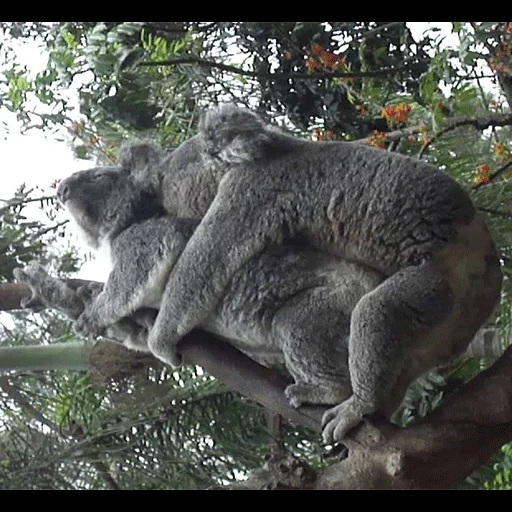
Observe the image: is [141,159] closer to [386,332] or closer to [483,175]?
[386,332]

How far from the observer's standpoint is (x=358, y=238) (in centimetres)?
151

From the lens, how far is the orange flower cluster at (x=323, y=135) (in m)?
2.34

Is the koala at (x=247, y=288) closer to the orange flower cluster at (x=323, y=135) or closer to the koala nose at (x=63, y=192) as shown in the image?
the koala nose at (x=63, y=192)

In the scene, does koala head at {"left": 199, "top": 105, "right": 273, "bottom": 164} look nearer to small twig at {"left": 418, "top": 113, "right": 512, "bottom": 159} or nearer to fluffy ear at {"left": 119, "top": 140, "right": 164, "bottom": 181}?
fluffy ear at {"left": 119, "top": 140, "right": 164, "bottom": 181}

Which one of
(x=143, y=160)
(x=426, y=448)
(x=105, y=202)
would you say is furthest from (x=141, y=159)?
(x=426, y=448)

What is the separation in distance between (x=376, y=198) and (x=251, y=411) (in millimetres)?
1224

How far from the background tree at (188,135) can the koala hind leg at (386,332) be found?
0.76 meters

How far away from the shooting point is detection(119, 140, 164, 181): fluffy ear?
1.75 m

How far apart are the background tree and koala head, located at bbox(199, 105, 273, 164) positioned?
54 centimetres

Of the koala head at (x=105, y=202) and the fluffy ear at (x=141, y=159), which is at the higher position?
the fluffy ear at (x=141, y=159)

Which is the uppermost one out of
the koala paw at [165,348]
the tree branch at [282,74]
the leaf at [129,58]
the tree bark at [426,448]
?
the leaf at [129,58]

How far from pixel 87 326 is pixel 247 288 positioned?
0.34m

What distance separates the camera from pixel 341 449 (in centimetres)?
166

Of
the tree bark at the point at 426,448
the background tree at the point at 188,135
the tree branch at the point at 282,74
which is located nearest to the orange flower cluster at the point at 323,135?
the background tree at the point at 188,135
